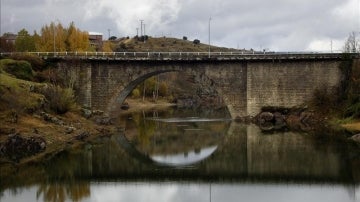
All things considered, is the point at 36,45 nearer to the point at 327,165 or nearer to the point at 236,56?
the point at 236,56

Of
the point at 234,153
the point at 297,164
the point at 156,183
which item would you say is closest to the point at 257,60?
the point at 234,153

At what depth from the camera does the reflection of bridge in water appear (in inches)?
1571

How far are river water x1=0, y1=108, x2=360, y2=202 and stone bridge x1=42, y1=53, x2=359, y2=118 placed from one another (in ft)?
56.2

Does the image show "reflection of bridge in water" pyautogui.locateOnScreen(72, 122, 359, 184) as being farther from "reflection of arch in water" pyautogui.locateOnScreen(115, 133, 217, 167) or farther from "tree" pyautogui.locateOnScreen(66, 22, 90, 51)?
"tree" pyautogui.locateOnScreen(66, 22, 90, 51)

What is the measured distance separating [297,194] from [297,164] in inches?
443

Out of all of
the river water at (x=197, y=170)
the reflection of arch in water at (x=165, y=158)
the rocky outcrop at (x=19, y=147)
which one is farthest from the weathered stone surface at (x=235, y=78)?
the rocky outcrop at (x=19, y=147)

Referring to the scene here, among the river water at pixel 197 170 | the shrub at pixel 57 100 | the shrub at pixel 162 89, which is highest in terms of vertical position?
the shrub at pixel 162 89

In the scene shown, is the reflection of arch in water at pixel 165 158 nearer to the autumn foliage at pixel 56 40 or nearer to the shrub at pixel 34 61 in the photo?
the shrub at pixel 34 61

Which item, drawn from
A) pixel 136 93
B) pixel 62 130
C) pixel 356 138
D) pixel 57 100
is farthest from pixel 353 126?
pixel 136 93

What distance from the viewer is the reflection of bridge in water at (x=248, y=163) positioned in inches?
1571

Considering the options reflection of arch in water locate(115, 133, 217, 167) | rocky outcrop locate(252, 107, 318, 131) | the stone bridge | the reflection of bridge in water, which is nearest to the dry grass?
rocky outcrop locate(252, 107, 318, 131)

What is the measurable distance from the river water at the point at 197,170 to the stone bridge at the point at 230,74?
56.2 ft

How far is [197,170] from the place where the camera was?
140 feet

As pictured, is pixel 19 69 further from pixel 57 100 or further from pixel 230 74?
pixel 230 74
